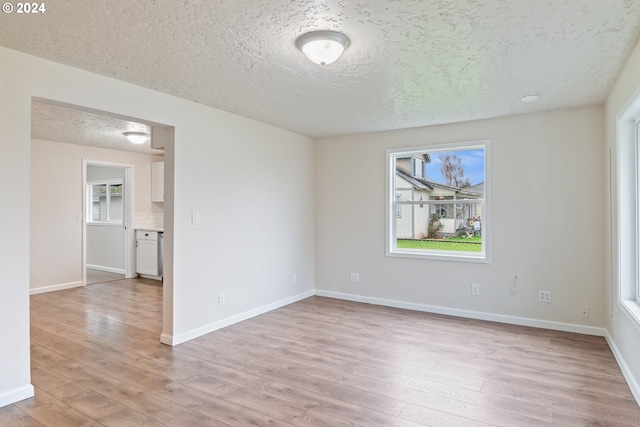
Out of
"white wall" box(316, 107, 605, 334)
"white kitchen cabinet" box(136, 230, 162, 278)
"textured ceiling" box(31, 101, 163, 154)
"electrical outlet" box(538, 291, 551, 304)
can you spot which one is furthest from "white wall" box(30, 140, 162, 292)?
"electrical outlet" box(538, 291, 551, 304)

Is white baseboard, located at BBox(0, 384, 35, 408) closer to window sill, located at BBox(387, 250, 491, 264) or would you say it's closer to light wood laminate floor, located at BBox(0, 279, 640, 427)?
light wood laminate floor, located at BBox(0, 279, 640, 427)

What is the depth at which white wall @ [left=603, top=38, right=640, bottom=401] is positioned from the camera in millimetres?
2516

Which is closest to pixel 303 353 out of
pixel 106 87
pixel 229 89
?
pixel 229 89

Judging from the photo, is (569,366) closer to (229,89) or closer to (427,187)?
(427,187)

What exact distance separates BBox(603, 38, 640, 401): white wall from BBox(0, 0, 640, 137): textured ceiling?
0.44 feet

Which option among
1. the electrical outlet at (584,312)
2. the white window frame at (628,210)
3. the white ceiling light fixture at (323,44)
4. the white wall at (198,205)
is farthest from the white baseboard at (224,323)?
the white window frame at (628,210)

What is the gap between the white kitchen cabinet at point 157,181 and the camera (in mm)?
7070

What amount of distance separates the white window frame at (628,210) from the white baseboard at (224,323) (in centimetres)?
351

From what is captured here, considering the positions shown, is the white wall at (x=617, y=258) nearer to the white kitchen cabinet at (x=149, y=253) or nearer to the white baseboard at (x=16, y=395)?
the white baseboard at (x=16, y=395)

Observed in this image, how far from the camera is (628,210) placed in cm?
297

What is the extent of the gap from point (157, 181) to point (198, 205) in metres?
3.84

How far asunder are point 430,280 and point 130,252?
214 inches

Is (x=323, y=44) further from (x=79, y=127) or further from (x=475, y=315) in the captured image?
(x=79, y=127)

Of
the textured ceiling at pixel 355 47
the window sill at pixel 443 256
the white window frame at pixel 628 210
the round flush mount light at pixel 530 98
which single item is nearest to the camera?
the textured ceiling at pixel 355 47
